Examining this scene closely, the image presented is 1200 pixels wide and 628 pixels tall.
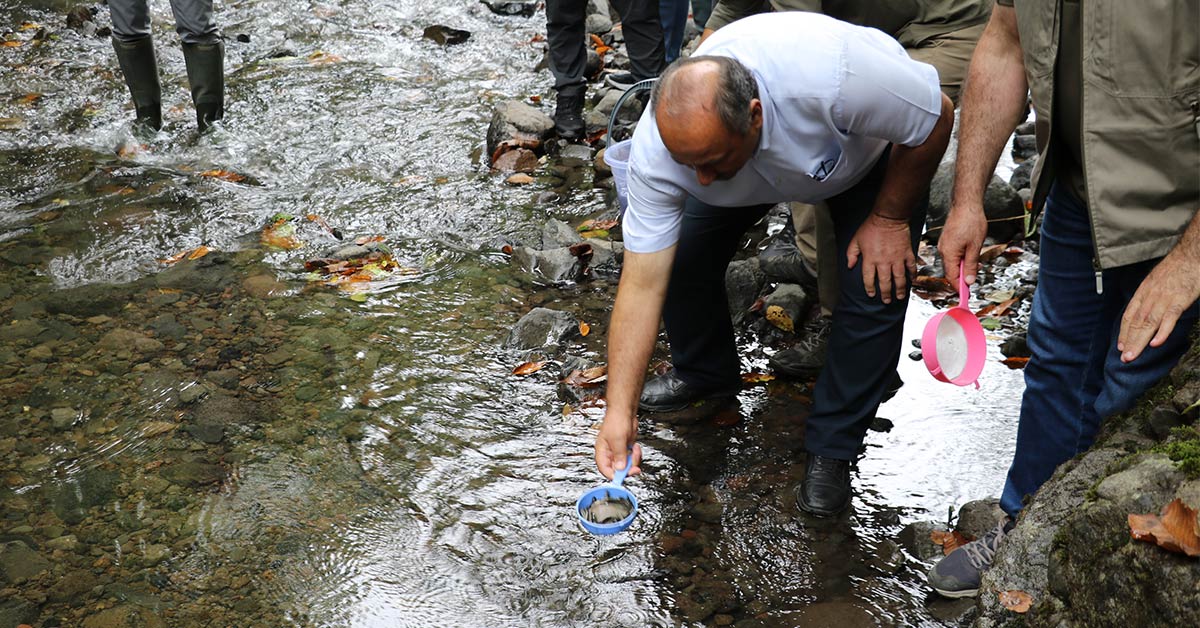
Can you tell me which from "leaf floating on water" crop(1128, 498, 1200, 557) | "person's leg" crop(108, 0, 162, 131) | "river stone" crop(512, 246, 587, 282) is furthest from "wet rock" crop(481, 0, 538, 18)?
"leaf floating on water" crop(1128, 498, 1200, 557)

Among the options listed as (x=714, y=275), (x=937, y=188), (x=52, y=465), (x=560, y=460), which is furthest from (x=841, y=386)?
(x=52, y=465)

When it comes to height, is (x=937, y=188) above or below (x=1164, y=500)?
below

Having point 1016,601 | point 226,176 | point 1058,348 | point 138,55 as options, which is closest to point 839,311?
point 1058,348

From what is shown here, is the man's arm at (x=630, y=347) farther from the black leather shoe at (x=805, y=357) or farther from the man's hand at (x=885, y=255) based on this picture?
the black leather shoe at (x=805, y=357)

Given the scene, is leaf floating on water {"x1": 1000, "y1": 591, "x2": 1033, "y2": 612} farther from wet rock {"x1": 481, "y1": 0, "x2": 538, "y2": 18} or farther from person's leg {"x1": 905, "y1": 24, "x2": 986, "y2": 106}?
wet rock {"x1": 481, "y1": 0, "x2": 538, "y2": 18}

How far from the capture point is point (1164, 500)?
208 centimetres

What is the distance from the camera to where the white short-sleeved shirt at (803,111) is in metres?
2.71

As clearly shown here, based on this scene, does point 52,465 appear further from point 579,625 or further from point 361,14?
point 361,14

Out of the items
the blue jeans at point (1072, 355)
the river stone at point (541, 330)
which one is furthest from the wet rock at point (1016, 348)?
Answer: the river stone at point (541, 330)

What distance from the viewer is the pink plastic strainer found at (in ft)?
9.77

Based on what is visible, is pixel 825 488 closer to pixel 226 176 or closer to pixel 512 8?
pixel 226 176

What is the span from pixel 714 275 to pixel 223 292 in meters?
2.46

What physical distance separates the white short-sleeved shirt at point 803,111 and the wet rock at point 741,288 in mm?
1524

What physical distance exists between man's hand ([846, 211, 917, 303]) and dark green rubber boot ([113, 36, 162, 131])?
5110 millimetres
